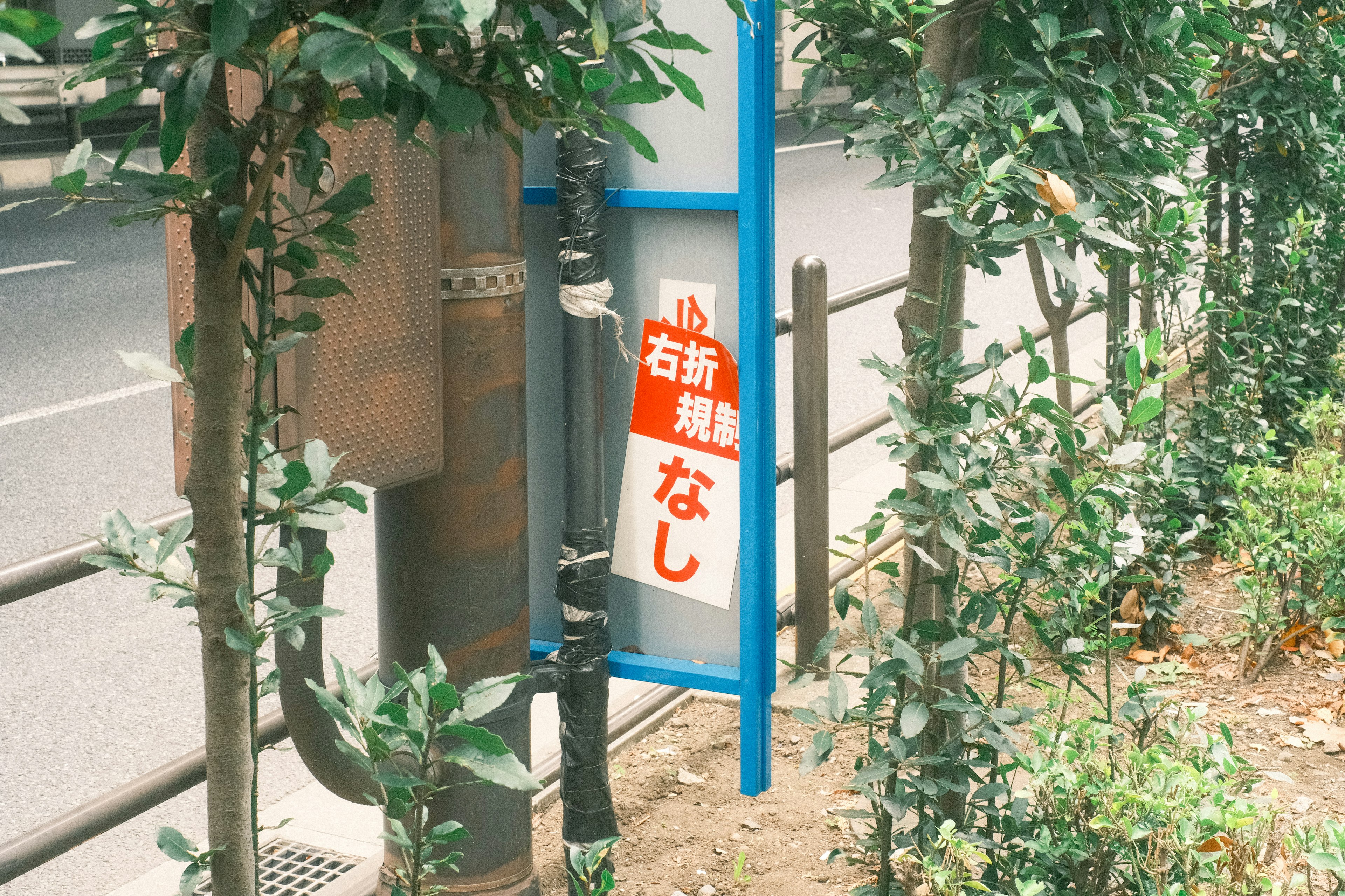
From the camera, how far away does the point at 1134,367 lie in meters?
2.04

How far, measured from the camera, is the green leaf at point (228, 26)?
95 centimetres

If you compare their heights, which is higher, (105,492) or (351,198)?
(351,198)

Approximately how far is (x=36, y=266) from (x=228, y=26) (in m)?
9.70

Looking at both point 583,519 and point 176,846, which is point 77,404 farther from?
point 176,846

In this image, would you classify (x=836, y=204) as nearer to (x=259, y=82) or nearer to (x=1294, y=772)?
(x=1294, y=772)

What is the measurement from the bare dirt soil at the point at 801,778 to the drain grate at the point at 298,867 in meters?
0.43

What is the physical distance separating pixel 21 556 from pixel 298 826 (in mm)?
2441

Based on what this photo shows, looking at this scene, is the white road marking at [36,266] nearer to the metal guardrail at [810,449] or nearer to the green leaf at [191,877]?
the metal guardrail at [810,449]

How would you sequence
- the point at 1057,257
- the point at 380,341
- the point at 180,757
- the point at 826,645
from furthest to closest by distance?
the point at 180,757 → the point at 826,645 → the point at 380,341 → the point at 1057,257

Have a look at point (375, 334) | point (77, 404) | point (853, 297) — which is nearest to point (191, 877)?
point (375, 334)

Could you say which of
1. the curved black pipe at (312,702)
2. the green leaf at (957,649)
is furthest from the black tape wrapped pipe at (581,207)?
the green leaf at (957,649)

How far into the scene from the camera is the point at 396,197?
2.14m

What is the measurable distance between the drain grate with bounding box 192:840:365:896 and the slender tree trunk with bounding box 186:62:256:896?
5.21 feet

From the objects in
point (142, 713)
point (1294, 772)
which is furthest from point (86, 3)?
point (1294, 772)
